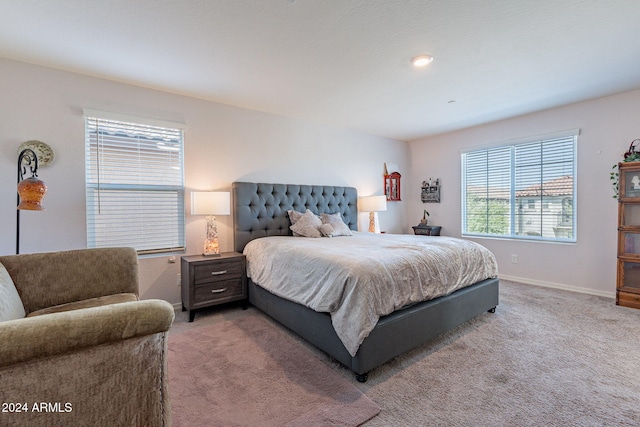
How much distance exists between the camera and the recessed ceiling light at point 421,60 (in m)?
2.41

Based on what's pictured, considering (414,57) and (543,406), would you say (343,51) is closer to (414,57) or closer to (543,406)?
(414,57)

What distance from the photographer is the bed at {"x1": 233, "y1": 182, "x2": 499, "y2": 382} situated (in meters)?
1.89

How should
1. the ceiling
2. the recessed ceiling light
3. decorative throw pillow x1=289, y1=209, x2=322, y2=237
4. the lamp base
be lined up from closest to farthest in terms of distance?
the ceiling → the recessed ceiling light → decorative throw pillow x1=289, y1=209, x2=322, y2=237 → the lamp base

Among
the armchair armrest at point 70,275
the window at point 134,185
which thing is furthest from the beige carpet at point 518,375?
the window at point 134,185

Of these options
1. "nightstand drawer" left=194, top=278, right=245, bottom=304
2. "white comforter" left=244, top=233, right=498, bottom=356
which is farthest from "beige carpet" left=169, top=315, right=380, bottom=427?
"nightstand drawer" left=194, top=278, right=245, bottom=304

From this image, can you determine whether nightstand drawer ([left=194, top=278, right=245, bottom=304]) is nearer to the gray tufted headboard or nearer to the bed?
the bed

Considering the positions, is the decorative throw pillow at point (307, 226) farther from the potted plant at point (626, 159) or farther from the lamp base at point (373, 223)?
the potted plant at point (626, 159)

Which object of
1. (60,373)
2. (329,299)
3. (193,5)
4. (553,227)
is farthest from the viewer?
(553,227)

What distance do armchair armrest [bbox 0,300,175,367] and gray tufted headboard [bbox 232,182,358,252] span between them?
243cm

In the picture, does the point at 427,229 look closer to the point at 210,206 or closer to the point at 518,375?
the point at 518,375

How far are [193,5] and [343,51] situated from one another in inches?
44.2

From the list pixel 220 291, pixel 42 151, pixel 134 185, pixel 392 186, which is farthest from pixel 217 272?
pixel 392 186

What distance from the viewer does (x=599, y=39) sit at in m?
2.17

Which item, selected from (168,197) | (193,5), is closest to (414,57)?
(193,5)
